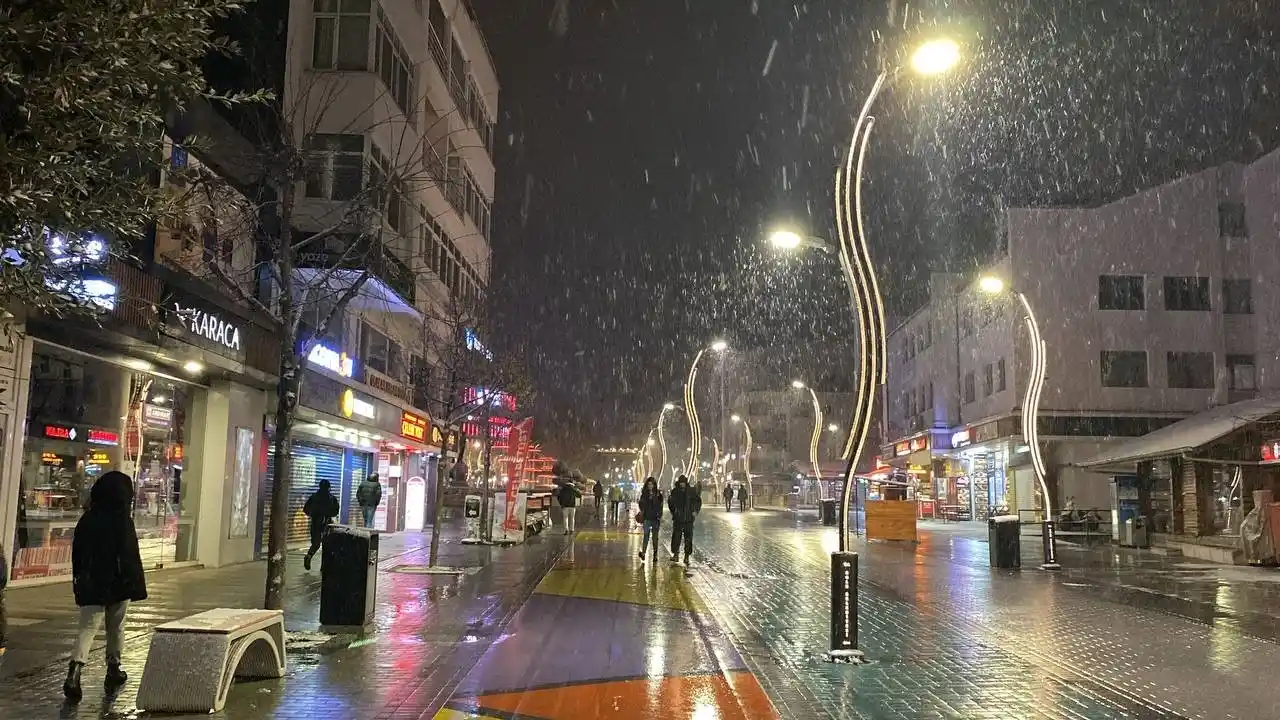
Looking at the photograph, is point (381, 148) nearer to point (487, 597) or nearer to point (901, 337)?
point (487, 597)

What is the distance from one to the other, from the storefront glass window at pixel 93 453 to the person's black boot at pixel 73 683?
16.7 feet

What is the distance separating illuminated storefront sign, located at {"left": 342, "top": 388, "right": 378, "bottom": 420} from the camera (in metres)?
22.9

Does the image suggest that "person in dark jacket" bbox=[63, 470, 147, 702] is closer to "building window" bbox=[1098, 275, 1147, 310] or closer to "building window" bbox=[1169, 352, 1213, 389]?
"building window" bbox=[1098, 275, 1147, 310]

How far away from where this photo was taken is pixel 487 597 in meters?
14.5

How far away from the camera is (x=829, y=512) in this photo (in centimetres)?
3744

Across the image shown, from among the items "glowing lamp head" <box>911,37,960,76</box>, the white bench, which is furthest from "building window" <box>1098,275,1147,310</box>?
the white bench

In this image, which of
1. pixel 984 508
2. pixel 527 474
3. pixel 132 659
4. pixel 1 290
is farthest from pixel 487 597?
pixel 984 508

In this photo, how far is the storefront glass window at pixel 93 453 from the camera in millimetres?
Answer: 13844

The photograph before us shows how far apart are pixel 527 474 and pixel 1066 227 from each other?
2293 cm

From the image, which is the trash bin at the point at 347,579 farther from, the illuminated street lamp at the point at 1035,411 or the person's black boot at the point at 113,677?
the illuminated street lamp at the point at 1035,411

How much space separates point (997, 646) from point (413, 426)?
2283cm

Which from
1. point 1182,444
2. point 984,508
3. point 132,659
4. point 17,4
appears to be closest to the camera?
point 17,4

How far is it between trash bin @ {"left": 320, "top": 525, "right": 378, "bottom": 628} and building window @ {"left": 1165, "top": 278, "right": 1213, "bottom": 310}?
3594cm

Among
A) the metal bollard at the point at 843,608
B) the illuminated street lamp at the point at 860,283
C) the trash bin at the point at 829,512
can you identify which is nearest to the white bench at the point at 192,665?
the metal bollard at the point at 843,608
